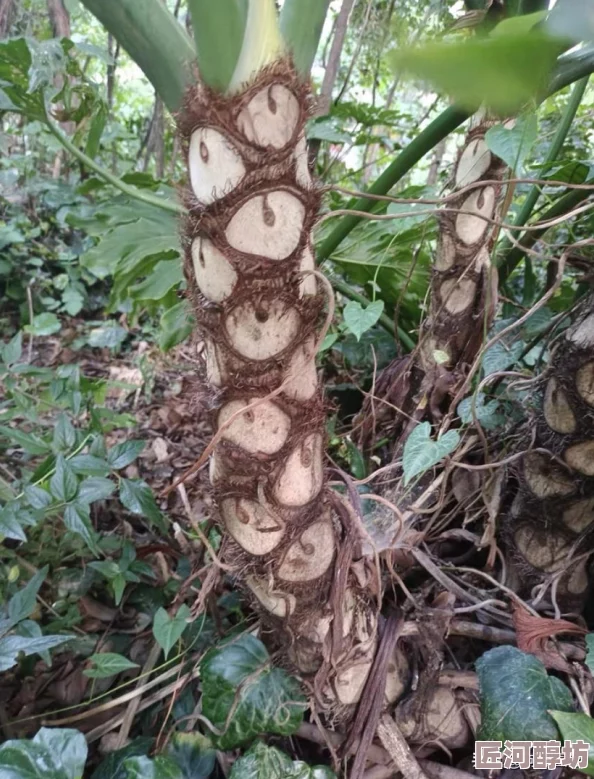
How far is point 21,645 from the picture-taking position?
62 cm

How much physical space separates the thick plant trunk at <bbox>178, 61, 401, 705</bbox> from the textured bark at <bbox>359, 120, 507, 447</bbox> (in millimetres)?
335

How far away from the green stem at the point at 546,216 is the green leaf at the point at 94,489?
0.71 metres

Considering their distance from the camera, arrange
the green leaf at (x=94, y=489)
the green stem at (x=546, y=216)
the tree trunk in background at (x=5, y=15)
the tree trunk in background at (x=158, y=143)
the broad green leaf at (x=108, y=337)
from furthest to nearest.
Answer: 1. the tree trunk in background at (x=158, y=143)
2. the broad green leaf at (x=108, y=337)
3. the tree trunk in background at (x=5, y=15)
4. the green stem at (x=546, y=216)
5. the green leaf at (x=94, y=489)

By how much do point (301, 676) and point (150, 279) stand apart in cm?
85

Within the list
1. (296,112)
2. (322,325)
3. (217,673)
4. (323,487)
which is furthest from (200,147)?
(217,673)

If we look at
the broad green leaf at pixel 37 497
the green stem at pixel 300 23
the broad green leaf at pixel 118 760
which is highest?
the green stem at pixel 300 23

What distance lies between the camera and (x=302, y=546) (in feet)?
1.94

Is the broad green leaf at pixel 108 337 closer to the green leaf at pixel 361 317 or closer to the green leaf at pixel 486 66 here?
the green leaf at pixel 361 317

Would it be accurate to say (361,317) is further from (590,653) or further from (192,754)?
(192,754)

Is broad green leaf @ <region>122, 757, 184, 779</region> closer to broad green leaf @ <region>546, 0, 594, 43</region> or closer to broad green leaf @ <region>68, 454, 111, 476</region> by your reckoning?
broad green leaf @ <region>68, 454, 111, 476</region>

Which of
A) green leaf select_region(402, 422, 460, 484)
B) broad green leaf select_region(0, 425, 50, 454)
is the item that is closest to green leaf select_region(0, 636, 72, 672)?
broad green leaf select_region(0, 425, 50, 454)

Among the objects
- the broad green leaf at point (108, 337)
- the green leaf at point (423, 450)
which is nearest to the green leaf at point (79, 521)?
the green leaf at point (423, 450)

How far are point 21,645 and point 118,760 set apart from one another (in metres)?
0.21

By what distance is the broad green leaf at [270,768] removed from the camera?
2.05ft
